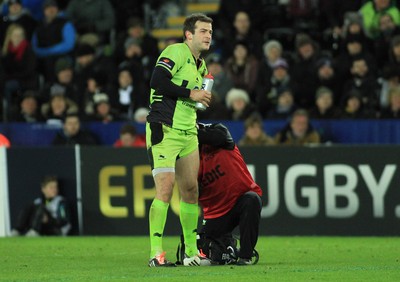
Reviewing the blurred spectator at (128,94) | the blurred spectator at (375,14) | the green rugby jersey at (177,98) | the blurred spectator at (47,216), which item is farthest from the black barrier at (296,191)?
the green rugby jersey at (177,98)

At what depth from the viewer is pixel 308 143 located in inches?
602

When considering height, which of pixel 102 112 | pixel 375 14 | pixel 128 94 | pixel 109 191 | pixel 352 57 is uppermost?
pixel 375 14

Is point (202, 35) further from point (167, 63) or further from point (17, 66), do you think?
point (17, 66)

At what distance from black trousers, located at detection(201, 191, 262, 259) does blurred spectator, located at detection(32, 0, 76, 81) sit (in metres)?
9.32

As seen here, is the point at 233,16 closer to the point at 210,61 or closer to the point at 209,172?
the point at 210,61

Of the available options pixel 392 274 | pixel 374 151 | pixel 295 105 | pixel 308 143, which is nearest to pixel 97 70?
pixel 295 105

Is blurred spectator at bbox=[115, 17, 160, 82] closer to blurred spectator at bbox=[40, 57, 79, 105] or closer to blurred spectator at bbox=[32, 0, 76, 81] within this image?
blurred spectator at bbox=[32, 0, 76, 81]

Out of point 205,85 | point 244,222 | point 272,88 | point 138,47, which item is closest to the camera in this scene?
point 205,85

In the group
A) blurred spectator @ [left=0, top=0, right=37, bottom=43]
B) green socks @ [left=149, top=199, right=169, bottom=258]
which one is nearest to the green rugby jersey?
green socks @ [left=149, top=199, right=169, bottom=258]

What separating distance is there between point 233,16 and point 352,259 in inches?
346

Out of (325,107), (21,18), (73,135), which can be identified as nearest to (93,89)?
(73,135)

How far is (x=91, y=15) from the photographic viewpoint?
66.3 ft

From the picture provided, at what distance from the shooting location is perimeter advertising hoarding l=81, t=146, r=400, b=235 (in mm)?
14344

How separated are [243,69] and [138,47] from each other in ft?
6.25
